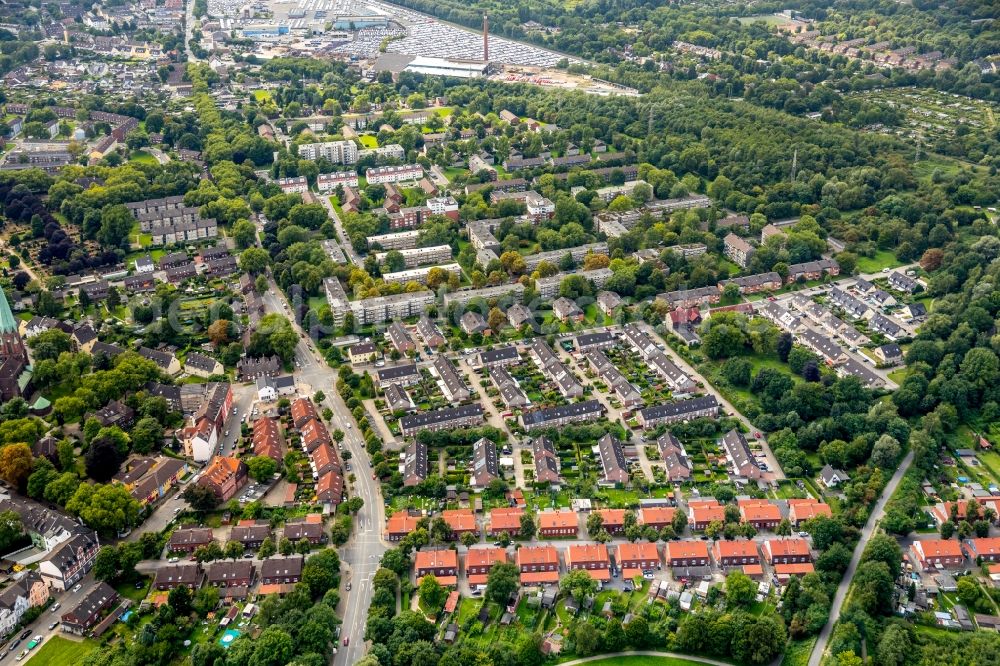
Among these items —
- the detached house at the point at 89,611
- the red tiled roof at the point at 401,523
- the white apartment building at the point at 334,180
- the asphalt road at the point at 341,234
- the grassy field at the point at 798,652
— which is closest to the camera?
the grassy field at the point at 798,652

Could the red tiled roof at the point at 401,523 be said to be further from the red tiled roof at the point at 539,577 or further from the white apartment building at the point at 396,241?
the white apartment building at the point at 396,241

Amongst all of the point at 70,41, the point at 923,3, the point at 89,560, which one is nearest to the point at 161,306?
the point at 89,560

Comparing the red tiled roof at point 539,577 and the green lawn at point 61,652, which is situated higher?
the green lawn at point 61,652

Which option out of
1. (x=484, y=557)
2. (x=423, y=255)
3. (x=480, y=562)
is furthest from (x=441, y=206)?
(x=480, y=562)

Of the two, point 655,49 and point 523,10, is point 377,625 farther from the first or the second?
point 523,10

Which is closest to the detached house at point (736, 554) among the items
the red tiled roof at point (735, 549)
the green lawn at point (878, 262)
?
the red tiled roof at point (735, 549)

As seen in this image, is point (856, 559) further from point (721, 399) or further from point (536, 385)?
point (536, 385)
